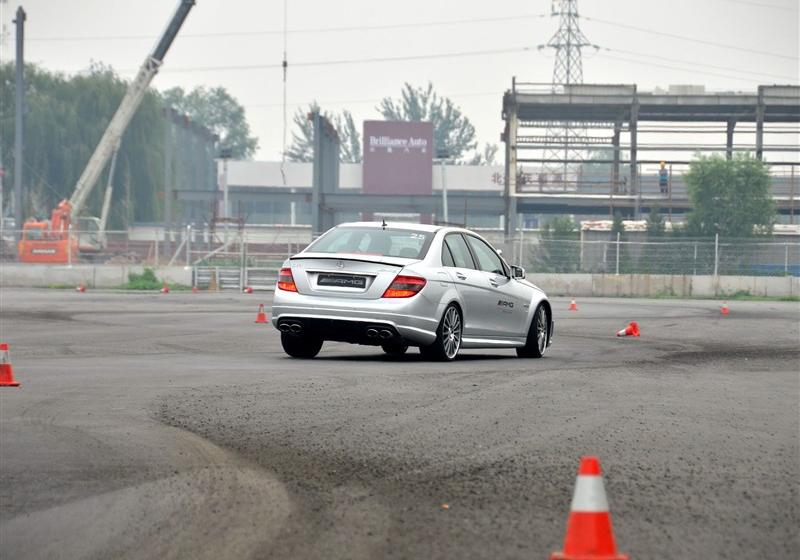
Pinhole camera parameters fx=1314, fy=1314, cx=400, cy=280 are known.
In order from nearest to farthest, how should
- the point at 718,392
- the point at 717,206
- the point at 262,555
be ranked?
the point at 262,555
the point at 718,392
the point at 717,206

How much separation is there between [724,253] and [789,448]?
1512 inches

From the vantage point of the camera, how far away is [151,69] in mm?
63906

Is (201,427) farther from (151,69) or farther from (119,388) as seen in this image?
(151,69)

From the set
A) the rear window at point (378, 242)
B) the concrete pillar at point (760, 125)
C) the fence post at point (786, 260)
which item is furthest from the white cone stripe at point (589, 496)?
the concrete pillar at point (760, 125)

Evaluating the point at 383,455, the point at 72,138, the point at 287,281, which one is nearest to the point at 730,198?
the point at 72,138

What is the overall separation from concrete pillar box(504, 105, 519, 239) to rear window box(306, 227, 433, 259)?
54.3 m

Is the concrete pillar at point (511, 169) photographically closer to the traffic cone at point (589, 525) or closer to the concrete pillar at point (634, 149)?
the concrete pillar at point (634, 149)

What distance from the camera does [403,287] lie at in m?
13.2

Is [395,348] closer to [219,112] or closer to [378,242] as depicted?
[378,242]

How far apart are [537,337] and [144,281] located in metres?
32.7

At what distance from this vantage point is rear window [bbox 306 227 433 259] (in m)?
13.7

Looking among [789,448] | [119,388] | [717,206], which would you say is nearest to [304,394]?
[119,388]

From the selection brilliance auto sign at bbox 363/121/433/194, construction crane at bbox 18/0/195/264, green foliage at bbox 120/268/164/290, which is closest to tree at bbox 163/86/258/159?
brilliance auto sign at bbox 363/121/433/194

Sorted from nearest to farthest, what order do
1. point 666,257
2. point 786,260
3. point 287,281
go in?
1. point 287,281
2. point 786,260
3. point 666,257
